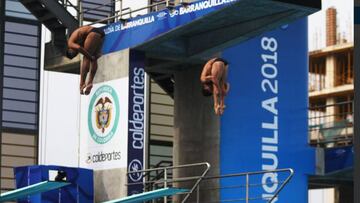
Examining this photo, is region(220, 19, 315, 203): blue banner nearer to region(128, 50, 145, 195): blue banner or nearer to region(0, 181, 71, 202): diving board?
region(128, 50, 145, 195): blue banner

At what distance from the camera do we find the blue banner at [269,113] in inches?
798

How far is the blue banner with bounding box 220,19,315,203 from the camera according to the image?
2027 cm

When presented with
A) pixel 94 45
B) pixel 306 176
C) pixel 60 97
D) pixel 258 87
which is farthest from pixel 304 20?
pixel 60 97

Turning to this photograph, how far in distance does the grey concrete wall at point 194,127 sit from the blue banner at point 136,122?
66.6 inches

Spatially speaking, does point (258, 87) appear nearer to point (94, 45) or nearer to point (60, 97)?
point (94, 45)

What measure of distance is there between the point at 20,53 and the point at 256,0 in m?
9.60

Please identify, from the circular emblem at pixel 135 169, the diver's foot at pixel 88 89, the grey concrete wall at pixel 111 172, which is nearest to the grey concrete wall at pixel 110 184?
the grey concrete wall at pixel 111 172

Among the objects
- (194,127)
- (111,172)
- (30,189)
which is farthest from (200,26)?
(30,189)

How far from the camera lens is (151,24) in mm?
19500

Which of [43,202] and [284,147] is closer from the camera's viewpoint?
[43,202]

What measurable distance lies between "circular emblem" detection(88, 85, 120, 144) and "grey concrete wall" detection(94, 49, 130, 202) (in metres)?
0.32

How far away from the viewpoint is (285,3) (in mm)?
17641

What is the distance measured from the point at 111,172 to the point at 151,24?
321cm

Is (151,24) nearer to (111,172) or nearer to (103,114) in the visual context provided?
(103,114)
